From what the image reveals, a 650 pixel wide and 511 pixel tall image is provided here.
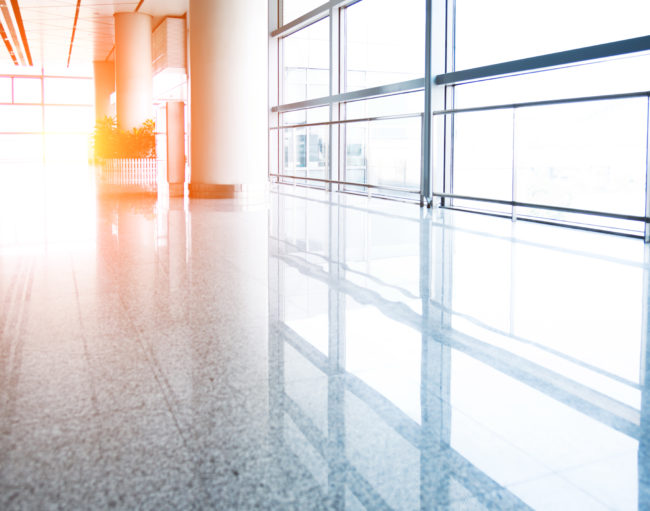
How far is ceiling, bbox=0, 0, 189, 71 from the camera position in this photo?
752 inches

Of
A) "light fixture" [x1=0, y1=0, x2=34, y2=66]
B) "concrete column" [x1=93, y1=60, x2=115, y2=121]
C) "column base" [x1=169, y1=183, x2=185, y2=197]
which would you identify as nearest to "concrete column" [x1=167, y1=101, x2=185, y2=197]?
"column base" [x1=169, y1=183, x2=185, y2=197]

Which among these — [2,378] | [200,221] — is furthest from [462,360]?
[200,221]

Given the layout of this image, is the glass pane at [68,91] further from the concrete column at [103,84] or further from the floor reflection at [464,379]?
the floor reflection at [464,379]

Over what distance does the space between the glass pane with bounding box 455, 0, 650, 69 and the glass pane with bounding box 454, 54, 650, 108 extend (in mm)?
263

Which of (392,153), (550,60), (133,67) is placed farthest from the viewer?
(133,67)

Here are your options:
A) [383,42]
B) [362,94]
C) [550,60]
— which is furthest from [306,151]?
[550,60]

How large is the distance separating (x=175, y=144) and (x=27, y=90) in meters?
25.6

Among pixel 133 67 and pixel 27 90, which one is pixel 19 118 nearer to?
pixel 27 90

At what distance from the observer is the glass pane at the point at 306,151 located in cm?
1490

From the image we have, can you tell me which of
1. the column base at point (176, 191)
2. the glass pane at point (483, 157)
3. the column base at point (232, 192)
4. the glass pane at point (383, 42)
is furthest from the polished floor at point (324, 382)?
the column base at point (176, 191)

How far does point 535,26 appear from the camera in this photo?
8852mm

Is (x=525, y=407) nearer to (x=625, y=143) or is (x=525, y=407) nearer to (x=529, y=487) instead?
(x=529, y=487)

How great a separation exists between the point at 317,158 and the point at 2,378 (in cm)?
1311

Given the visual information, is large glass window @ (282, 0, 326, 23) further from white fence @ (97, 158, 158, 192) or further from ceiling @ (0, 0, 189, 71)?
white fence @ (97, 158, 158, 192)
